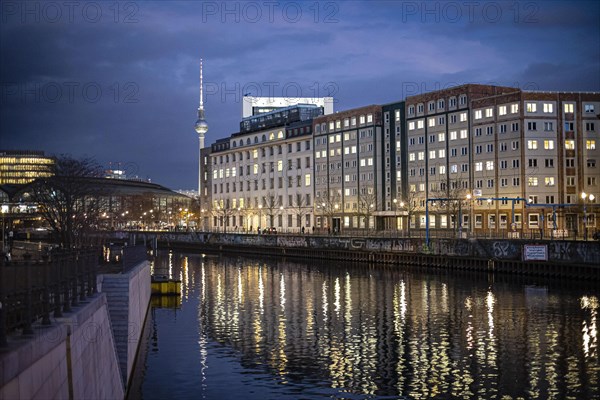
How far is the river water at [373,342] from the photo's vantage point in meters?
29.6

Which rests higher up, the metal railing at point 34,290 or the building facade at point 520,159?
the building facade at point 520,159

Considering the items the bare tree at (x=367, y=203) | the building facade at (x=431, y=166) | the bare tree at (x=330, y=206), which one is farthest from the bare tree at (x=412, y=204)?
the bare tree at (x=330, y=206)

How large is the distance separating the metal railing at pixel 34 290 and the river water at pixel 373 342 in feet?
36.4

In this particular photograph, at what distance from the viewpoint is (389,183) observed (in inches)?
5433

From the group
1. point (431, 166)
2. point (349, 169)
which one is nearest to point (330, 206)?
point (349, 169)

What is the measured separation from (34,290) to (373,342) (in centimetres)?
2683

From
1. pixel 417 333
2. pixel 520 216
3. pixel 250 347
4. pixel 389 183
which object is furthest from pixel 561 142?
pixel 250 347

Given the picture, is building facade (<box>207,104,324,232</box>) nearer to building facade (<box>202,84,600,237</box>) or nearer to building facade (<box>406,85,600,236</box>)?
building facade (<box>202,84,600,237</box>)

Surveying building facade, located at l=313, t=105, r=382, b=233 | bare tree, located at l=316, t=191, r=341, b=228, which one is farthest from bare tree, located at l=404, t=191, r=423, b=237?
bare tree, located at l=316, t=191, r=341, b=228

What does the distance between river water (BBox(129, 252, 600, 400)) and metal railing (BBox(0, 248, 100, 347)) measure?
1109 cm

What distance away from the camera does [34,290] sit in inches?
591

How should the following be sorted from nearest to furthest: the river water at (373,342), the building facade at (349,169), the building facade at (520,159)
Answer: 1. the river water at (373,342)
2. the building facade at (520,159)
3. the building facade at (349,169)

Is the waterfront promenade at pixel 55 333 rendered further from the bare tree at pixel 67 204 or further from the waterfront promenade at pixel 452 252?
the waterfront promenade at pixel 452 252

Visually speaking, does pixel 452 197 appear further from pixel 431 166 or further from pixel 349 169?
pixel 349 169
